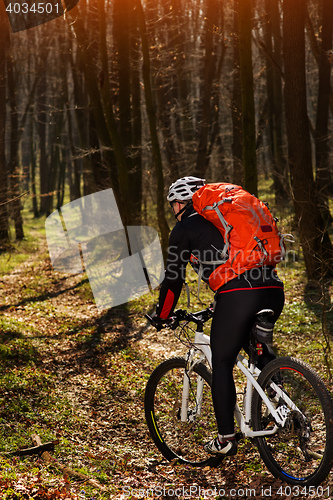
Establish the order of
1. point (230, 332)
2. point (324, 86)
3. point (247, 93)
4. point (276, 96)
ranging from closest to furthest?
point (230, 332), point (247, 93), point (324, 86), point (276, 96)

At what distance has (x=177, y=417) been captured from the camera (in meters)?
4.57

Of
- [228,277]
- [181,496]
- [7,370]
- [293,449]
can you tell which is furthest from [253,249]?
[7,370]

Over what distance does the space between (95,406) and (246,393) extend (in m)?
2.95

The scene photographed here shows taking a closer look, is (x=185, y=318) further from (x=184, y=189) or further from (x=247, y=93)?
(x=247, y=93)

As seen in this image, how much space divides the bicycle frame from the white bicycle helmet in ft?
3.86

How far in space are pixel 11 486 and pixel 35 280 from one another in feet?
38.2

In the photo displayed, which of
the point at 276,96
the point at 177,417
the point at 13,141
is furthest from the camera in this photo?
the point at 13,141

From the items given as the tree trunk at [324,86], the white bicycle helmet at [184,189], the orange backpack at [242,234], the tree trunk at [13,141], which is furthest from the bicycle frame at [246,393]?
the tree trunk at [13,141]

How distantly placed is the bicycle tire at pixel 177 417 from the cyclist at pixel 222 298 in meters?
0.50

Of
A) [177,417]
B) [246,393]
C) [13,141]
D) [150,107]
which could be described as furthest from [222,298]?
[13,141]

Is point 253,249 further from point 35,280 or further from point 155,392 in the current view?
point 35,280

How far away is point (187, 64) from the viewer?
67.3 feet

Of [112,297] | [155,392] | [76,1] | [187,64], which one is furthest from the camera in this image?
[187,64]

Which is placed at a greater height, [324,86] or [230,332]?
[324,86]
